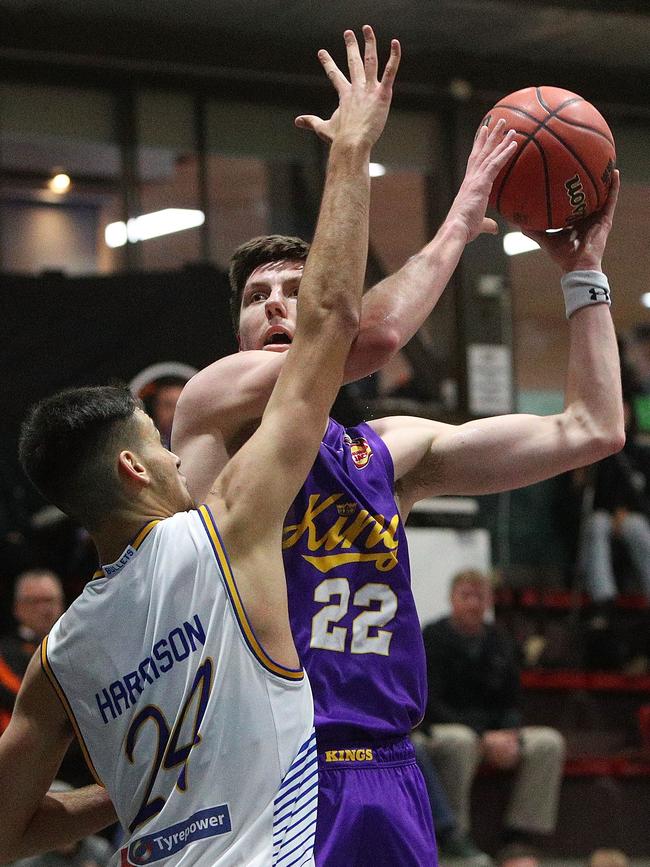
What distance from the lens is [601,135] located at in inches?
155

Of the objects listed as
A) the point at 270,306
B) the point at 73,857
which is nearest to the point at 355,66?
the point at 270,306

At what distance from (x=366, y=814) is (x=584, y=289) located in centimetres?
159

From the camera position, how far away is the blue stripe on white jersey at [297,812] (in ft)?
9.00

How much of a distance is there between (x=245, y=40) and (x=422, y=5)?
1.78 m

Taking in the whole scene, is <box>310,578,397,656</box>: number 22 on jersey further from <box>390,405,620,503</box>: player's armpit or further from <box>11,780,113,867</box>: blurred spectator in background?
<box>11,780,113,867</box>: blurred spectator in background

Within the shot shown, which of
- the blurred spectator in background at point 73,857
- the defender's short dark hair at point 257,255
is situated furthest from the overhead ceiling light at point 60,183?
the defender's short dark hair at point 257,255

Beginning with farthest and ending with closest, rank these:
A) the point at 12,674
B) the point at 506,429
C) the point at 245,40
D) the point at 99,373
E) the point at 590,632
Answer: the point at 245,40
the point at 590,632
the point at 99,373
the point at 12,674
the point at 506,429

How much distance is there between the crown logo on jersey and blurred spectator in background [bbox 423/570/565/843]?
5.64 meters

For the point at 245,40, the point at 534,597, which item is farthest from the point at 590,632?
the point at 245,40

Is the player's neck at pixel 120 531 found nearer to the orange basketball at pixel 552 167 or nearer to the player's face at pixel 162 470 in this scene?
the player's face at pixel 162 470

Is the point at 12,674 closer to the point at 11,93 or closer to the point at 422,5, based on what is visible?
the point at 11,93

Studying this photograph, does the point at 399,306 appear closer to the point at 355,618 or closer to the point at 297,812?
the point at 355,618

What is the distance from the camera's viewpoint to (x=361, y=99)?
319 cm

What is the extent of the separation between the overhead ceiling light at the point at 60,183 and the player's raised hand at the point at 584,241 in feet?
30.9
